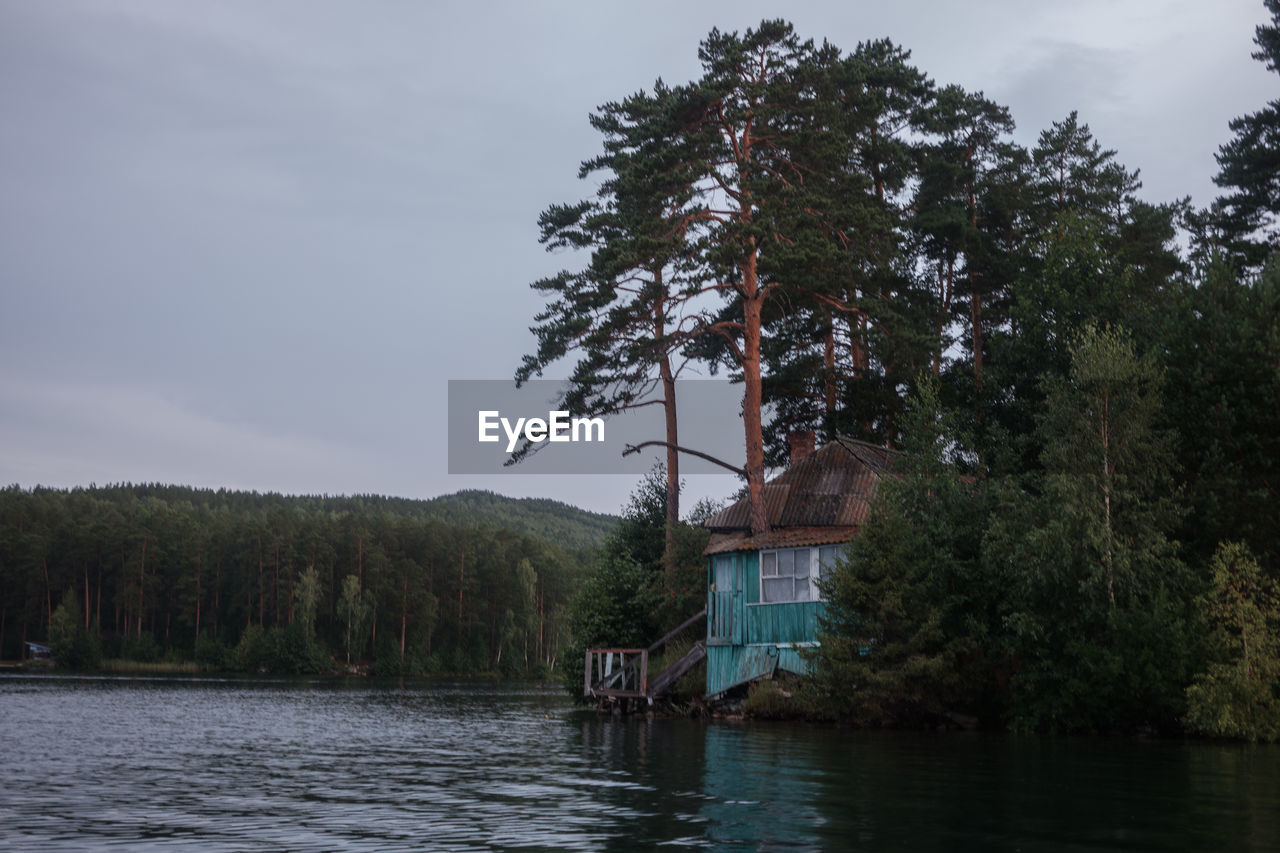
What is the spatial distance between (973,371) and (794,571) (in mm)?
18298

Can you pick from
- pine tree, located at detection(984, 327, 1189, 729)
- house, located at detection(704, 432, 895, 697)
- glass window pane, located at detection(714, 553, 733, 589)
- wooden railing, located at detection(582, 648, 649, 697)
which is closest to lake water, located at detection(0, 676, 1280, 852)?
pine tree, located at detection(984, 327, 1189, 729)

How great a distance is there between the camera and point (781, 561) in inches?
1619

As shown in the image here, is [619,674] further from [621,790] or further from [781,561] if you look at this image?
[621,790]

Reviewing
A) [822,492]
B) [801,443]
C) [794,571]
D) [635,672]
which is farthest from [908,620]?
[801,443]

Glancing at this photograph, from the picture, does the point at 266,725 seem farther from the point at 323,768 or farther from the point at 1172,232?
the point at 1172,232

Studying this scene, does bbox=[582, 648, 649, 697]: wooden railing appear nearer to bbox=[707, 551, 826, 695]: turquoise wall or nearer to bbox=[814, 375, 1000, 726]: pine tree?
bbox=[707, 551, 826, 695]: turquoise wall

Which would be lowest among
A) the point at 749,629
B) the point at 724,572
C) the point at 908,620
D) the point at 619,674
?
the point at 619,674

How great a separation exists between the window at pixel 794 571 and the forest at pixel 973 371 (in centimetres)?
323

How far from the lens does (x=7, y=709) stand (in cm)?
4581

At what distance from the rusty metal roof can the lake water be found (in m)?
7.36

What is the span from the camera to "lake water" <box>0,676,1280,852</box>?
15047 millimetres

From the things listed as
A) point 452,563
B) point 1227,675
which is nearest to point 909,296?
point 1227,675

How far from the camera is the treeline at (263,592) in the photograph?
423 ft

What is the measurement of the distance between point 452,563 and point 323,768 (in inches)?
4758
